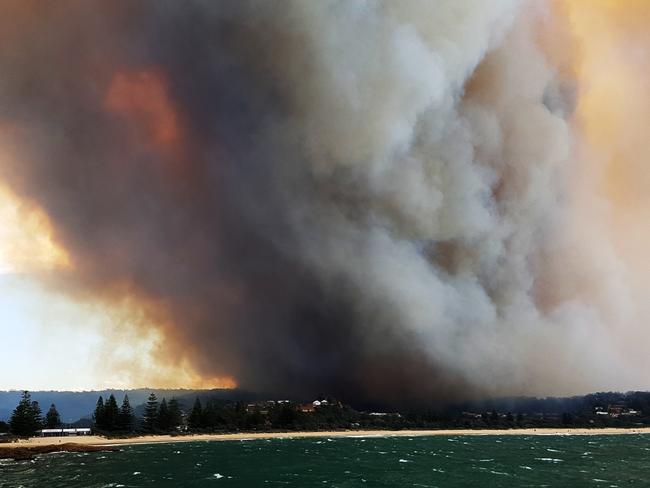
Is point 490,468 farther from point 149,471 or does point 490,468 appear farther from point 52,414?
point 52,414

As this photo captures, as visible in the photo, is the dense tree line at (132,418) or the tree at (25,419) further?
the dense tree line at (132,418)

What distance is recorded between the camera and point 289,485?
171ft

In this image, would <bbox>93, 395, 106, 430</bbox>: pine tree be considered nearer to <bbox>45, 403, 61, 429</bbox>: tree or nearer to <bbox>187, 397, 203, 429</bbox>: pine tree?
<bbox>45, 403, 61, 429</bbox>: tree

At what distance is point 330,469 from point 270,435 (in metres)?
76.4

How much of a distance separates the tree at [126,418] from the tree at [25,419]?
1720 centimetres

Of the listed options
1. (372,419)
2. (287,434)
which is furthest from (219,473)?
(372,419)

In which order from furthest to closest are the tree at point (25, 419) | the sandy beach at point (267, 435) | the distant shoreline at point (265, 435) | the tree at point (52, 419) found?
the tree at point (52, 419)
the tree at point (25, 419)
the sandy beach at point (267, 435)
the distant shoreline at point (265, 435)

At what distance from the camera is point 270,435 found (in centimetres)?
13712

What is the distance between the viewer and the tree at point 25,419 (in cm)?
11819

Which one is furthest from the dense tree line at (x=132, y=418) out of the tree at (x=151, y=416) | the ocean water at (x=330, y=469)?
the ocean water at (x=330, y=469)

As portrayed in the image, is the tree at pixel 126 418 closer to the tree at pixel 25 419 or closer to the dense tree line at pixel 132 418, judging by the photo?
the dense tree line at pixel 132 418

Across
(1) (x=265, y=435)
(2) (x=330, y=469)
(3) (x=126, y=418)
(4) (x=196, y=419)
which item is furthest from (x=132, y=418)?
(2) (x=330, y=469)

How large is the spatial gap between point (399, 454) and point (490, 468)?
2084cm

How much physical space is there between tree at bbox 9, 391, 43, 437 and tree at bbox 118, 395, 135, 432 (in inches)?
677
